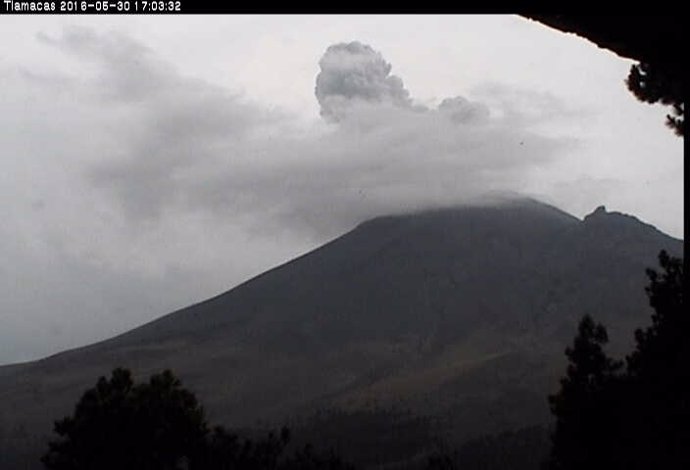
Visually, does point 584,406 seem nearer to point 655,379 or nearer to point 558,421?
point 558,421

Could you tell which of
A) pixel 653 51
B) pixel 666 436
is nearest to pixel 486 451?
pixel 666 436

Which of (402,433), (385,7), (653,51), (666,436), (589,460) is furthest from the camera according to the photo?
(402,433)

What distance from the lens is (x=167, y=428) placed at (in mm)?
26359

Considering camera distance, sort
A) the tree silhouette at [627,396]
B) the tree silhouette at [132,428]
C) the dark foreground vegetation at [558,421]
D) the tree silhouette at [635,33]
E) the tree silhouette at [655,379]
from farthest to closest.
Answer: the tree silhouette at [132,428] → the dark foreground vegetation at [558,421] → the tree silhouette at [627,396] → the tree silhouette at [655,379] → the tree silhouette at [635,33]

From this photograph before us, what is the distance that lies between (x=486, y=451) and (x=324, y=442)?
29.8m

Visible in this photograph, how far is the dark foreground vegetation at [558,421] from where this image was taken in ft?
55.8

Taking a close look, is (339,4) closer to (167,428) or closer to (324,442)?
(167,428)

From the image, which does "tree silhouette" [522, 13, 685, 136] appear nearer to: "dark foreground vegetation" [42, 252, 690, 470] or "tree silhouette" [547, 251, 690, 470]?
"tree silhouette" [547, 251, 690, 470]

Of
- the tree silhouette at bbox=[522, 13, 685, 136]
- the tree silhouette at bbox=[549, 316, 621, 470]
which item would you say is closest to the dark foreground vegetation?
the tree silhouette at bbox=[549, 316, 621, 470]

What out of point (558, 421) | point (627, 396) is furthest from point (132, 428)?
point (627, 396)

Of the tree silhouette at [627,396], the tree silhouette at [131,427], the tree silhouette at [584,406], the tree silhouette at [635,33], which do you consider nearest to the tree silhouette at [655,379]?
the tree silhouette at [627,396]

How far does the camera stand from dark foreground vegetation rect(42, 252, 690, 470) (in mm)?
17016

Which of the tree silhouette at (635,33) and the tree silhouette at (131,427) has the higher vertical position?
the tree silhouette at (635,33)

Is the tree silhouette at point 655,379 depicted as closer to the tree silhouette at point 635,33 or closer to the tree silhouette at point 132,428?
the tree silhouette at point 132,428
